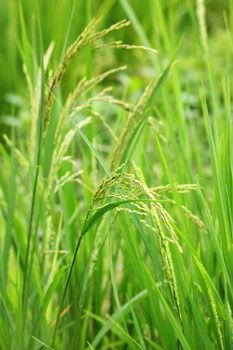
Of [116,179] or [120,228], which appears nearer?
[116,179]

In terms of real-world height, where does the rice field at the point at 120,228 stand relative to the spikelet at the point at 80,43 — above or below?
below

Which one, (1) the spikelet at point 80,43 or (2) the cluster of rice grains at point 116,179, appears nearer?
(2) the cluster of rice grains at point 116,179

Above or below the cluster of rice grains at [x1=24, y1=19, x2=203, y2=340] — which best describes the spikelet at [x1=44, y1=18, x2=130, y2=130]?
above

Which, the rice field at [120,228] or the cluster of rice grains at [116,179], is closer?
the cluster of rice grains at [116,179]

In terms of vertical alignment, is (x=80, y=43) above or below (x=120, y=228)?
above

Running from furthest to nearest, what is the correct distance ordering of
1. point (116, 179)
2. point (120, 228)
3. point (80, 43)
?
1. point (120, 228)
2. point (80, 43)
3. point (116, 179)

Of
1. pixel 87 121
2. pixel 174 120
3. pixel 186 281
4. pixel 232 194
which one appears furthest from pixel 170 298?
pixel 174 120

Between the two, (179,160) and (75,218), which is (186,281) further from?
(75,218)

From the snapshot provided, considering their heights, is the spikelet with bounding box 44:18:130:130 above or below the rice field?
above

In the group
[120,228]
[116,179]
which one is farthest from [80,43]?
[120,228]

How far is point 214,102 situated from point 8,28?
245cm

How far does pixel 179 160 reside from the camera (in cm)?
157

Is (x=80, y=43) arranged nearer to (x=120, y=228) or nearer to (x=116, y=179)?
(x=116, y=179)

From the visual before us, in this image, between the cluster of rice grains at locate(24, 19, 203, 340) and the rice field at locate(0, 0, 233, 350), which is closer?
the cluster of rice grains at locate(24, 19, 203, 340)
